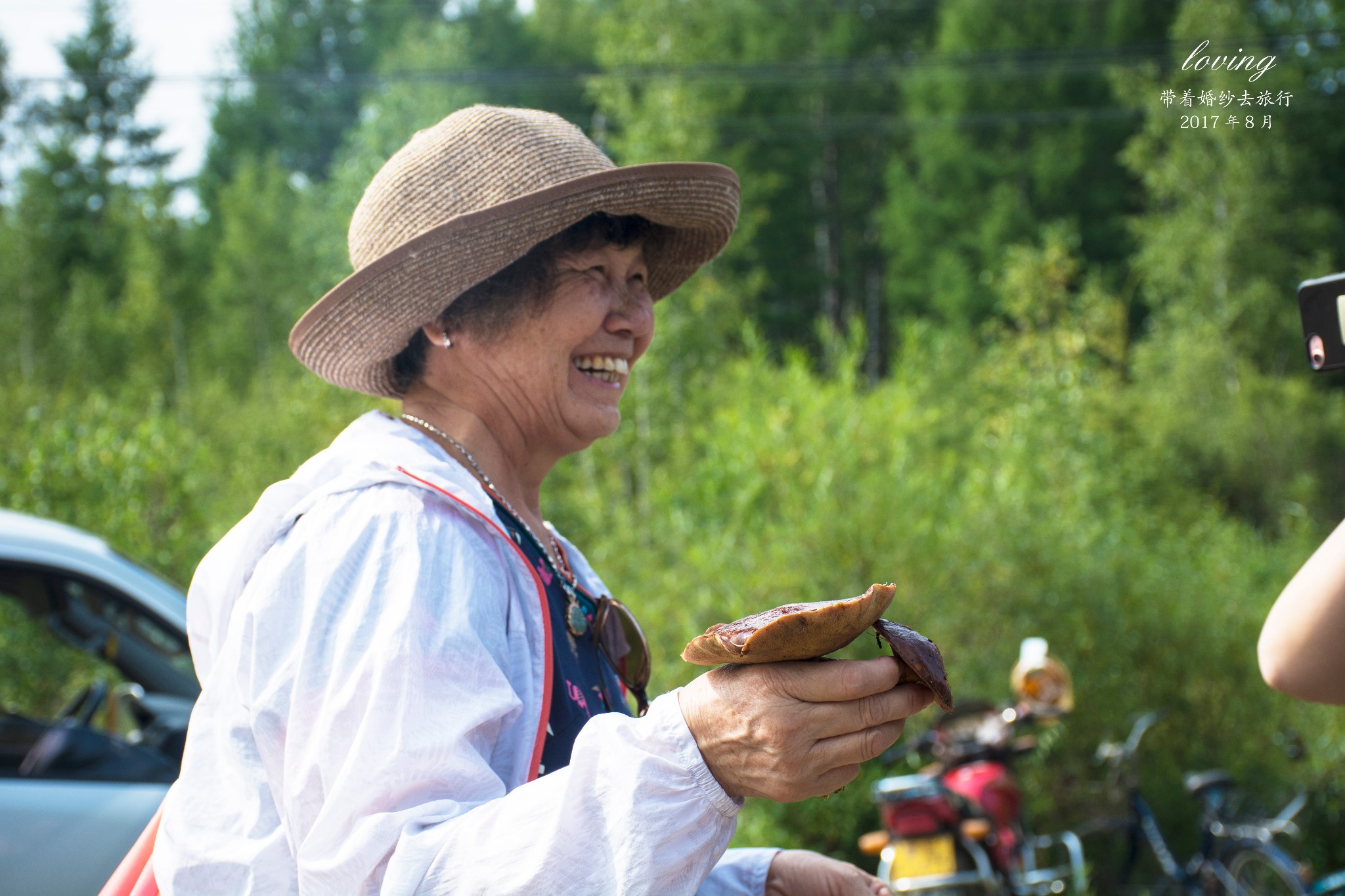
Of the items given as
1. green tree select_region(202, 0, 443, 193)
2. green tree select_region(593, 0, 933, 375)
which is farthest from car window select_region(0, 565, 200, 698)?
green tree select_region(202, 0, 443, 193)

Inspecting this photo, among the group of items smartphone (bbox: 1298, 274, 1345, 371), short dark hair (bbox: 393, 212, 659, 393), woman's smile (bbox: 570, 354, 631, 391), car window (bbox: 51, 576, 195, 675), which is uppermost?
short dark hair (bbox: 393, 212, 659, 393)

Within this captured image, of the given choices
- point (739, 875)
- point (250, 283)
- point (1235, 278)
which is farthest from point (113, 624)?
point (250, 283)

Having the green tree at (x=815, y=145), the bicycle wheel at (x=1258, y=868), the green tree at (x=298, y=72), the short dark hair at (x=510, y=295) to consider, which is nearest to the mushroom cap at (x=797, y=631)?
the short dark hair at (x=510, y=295)

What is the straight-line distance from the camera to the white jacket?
3.49 ft

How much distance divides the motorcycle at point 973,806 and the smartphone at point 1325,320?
322 centimetres

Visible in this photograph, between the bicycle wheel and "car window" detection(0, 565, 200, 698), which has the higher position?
"car window" detection(0, 565, 200, 698)

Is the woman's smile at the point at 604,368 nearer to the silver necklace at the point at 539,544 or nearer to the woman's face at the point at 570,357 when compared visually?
the woman's face at the point at 570,357

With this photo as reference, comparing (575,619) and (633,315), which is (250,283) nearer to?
(633,315)

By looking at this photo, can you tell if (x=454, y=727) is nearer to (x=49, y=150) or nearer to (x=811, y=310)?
(x=811, y=310)

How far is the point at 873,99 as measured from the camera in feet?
125

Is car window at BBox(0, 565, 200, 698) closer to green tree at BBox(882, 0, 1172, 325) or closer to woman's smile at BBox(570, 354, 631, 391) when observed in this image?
woman's smile at BBox(570, 354, 631, 391)

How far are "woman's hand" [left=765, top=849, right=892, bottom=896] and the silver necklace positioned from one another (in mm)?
445

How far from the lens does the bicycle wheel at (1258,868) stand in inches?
193

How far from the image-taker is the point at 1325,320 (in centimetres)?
143
